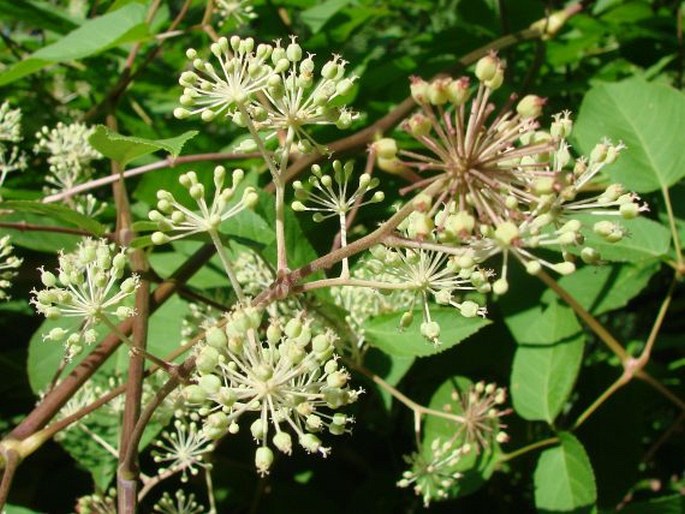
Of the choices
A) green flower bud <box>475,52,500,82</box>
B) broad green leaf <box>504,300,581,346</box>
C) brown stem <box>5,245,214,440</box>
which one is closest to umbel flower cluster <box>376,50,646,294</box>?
green flower bud <box>475,52,500,82</box>

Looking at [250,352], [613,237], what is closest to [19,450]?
Result: [250,352]

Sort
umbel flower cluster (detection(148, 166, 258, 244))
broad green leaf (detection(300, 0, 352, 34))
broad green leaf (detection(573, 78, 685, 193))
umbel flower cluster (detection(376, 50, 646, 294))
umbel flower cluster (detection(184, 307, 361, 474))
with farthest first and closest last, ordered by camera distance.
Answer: broad green leaf (detection(300, 0, 352, 34)), broad green leaf (detection(573, 78, 685, 193)), umbel flower cluster (detection(148, 166, 258, 244)), umbel flower cluster (detection(184, 307, 361, 474)), umbel flower cluster (detection(376, 50, 646, 294))

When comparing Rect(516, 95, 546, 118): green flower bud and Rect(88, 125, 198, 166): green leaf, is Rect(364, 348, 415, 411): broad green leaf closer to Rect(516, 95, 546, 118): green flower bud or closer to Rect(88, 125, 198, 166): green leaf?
Rect(88, 125, 198, 166): green leaf

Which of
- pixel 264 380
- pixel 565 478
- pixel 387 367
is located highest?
pixel 264 380

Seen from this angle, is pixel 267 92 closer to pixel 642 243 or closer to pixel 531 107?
pixel 531 107

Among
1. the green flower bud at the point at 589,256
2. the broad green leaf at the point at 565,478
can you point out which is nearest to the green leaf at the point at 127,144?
the green flower bud at the point at 589,256

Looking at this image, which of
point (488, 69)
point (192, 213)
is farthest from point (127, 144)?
point (488, 69)

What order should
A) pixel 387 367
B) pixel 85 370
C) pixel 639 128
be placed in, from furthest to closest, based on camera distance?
pixel 639 128, pixel 387 367, pixel 85 370

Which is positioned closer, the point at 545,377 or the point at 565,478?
the point at 565,478
